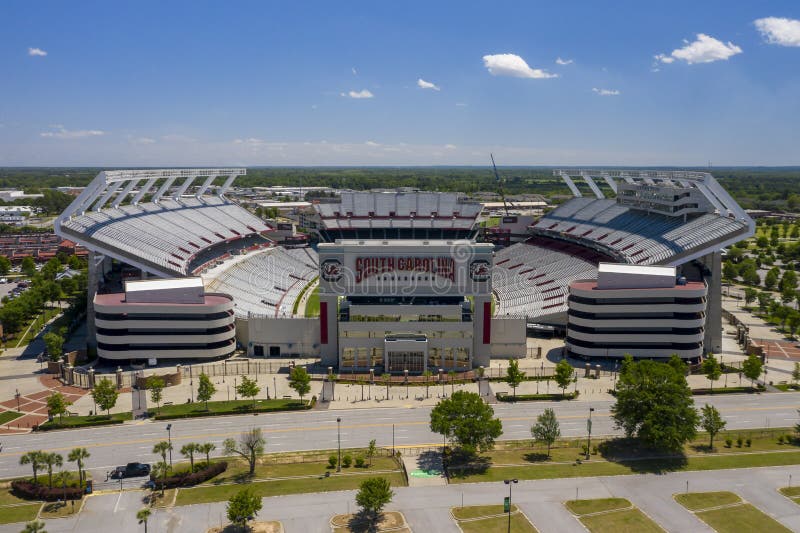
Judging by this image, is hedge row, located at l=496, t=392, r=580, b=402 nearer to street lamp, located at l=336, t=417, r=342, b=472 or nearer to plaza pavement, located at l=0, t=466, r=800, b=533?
plaza pavement, located at l=0, t=466, r=800, b=533

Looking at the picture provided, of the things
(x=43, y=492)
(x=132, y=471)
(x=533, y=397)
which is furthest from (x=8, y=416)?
(x=533, y=397)

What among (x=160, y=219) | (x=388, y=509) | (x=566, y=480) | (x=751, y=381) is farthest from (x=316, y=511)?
(x=160, y=219)

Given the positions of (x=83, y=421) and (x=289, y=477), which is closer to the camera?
(x=289, y=477)

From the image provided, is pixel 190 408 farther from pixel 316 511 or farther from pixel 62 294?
pixel 62 294

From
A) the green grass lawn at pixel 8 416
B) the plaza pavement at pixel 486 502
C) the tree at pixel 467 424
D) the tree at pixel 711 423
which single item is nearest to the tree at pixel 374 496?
the plaza pavement at pixel 486 502

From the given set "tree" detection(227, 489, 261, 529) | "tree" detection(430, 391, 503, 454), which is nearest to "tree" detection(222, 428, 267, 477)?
"tree" detection(227, 489, 261, 529)

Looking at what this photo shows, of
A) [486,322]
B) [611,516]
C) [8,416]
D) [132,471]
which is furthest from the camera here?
[486,322]

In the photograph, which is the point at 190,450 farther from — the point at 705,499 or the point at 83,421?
the point at 705,499
